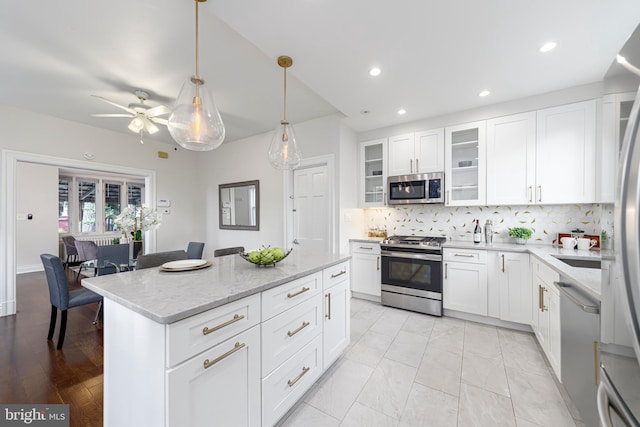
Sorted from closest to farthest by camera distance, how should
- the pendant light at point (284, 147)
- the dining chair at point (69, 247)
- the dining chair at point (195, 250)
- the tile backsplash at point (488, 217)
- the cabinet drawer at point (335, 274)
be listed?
the cabinet drawer at point (335, 274), the pendant light at point (284, 147), the tile backsplash at point (488, 217), the dining chair at point (195, 250), the dining chair at point (69, 247)

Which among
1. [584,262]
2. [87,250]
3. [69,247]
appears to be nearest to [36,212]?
[69,247]

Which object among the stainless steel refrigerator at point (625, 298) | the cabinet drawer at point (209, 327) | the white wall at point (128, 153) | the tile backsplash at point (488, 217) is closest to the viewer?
the stainless steel refrigerator at point (625, 298)

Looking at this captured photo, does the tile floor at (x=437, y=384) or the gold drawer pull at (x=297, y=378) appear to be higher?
the gold drawer pull at (x=297, y=378)

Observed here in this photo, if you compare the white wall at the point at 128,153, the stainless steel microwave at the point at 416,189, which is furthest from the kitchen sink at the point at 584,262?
the white wall at the point at 128,153

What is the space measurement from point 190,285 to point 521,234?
3470mm

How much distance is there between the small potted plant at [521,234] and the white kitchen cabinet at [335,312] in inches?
87.3

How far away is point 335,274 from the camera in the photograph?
1965 mm

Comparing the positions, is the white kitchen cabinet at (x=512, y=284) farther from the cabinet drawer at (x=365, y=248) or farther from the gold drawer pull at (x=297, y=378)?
the gold drawer pull at (x=297, y=378)

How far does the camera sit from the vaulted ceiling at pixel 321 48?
1.63 metres

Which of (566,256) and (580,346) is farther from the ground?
(566,256)

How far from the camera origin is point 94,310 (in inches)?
131

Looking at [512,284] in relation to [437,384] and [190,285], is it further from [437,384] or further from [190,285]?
[190,285]

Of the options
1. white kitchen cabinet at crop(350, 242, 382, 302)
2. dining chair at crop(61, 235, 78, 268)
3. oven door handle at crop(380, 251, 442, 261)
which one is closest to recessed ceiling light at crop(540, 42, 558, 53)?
oven door handle at crop(380, 251, 442, 261)

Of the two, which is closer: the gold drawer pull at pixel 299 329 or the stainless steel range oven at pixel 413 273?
the gold drawer pull at pixel 299 329
